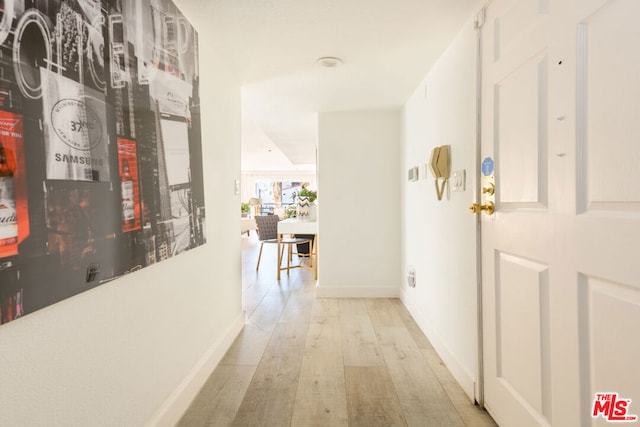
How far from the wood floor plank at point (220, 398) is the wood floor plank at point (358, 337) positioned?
0.65m

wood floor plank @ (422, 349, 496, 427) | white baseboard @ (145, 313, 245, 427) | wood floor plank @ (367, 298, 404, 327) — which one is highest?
white baseboard @ (145, 313, 245, 427)

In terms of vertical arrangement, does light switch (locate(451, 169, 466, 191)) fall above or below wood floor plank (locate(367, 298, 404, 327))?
above

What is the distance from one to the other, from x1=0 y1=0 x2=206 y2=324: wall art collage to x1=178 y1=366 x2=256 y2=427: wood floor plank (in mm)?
795

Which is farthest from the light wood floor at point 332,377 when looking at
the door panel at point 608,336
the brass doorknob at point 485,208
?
the brass doorknob at point 485,208

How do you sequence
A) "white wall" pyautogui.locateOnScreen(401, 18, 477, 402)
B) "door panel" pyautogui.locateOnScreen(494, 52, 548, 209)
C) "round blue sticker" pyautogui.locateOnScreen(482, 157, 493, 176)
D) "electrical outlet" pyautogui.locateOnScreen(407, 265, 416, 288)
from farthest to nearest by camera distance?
"electrical outlet" pyautogui.locateOnScreen(407, 265, 416, 288) → "white wall" pyautogui.locateOnScreen(401, 18, 477, 402) → "round blue sticker" pyautogui.locateOnScreen(482, 157, 493, 176) → "door panel" pyautogui.locateOnScreen(494, 52, 548, 209)

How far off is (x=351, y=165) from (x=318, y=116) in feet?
2.08

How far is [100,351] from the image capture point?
1.12 metres

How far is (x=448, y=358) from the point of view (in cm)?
211

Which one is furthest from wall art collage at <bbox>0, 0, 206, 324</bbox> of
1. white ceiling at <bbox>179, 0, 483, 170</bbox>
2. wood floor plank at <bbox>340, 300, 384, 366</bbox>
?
wood floor plank at <bbox>340, 300, 384, 366</bbox>

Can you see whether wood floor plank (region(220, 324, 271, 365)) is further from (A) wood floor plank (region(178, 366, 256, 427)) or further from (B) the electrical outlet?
(B) the electrical outlet

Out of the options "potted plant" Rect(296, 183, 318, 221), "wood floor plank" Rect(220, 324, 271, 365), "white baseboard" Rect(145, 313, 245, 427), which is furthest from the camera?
"potted plant" Rect(296, 183, 318, 221)

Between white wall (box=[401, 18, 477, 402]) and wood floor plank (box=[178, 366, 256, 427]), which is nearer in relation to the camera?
wood floor plank (box=[178, 366, 256, 427])

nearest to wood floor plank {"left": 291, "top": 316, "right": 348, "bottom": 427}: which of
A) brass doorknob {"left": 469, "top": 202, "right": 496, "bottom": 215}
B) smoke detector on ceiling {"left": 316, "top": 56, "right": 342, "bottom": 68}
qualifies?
brass doorknob {"left": 469, "top": 202, "right": 496, "bottom": 215}

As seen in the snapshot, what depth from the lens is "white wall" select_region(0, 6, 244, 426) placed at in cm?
88
